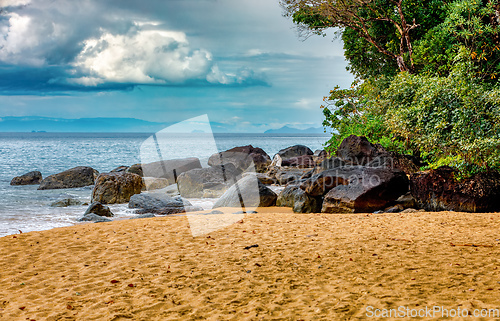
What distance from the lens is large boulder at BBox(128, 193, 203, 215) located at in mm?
13286

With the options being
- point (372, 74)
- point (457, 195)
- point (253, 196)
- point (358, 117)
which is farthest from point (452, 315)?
point (372, 74)

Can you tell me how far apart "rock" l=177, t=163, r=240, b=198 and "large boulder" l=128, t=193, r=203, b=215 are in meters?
3.37

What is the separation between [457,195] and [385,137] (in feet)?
24.2

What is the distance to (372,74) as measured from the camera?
22.5m

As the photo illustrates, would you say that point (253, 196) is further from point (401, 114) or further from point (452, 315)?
point (452, 315)

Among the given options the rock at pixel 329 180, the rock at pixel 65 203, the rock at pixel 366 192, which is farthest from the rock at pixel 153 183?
the rock at pixel 366 192

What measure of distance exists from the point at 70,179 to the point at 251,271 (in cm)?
1962

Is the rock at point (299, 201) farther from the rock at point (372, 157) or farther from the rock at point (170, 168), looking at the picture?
the rock at point (170, 168)

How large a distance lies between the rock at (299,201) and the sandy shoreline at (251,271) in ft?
10.8

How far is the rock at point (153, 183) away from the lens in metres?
19.4

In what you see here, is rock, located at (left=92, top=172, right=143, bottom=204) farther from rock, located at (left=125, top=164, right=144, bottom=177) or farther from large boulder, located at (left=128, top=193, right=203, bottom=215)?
rock, located at (left=125, top=164, right=144, bottom=177)

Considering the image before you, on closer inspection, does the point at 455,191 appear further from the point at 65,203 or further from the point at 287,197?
the point at 65,203

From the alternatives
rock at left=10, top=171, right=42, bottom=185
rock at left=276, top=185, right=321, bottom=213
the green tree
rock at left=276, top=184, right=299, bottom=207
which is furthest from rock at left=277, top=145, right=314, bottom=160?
rock at left=10, top=171, right=42, bottom=185

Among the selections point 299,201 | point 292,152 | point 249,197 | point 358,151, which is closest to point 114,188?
point 249,197
